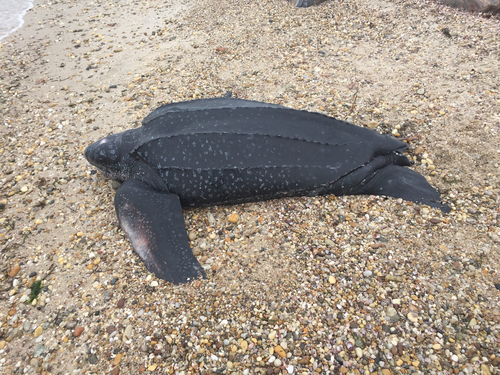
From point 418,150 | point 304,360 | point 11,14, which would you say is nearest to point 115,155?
point 304,360

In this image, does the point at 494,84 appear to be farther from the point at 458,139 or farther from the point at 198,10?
the point at 198,10

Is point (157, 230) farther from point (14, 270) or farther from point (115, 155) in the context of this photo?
point (14, 270)

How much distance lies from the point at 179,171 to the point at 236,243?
2.41 ft

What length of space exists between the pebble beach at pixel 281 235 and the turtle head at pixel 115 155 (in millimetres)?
188

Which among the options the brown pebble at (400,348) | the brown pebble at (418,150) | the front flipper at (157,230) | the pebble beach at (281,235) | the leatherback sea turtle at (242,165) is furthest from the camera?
the brown pebble at (418,150)

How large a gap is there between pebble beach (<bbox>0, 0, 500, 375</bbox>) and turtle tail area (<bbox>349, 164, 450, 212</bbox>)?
0.09 m

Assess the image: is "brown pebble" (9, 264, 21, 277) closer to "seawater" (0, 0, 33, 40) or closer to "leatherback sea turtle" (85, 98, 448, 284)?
"leatherback sea turtle" (85, 98, 448, 284)

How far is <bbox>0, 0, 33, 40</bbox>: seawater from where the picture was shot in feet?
19.0

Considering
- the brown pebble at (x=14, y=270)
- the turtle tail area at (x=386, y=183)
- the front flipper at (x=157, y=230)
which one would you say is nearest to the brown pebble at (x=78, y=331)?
the front flipper at (x=157, y=230)

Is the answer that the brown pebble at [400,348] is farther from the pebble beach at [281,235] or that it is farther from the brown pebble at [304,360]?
the brown pebble at [304,360]

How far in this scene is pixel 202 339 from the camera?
1.66 m

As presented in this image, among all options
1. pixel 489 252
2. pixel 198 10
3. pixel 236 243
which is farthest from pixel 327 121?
pixel 198 10

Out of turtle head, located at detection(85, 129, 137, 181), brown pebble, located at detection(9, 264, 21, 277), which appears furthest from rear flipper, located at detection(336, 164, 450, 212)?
brown pebble, located at detection(9, 264, 21, 277)

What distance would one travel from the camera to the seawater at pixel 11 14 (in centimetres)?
579
